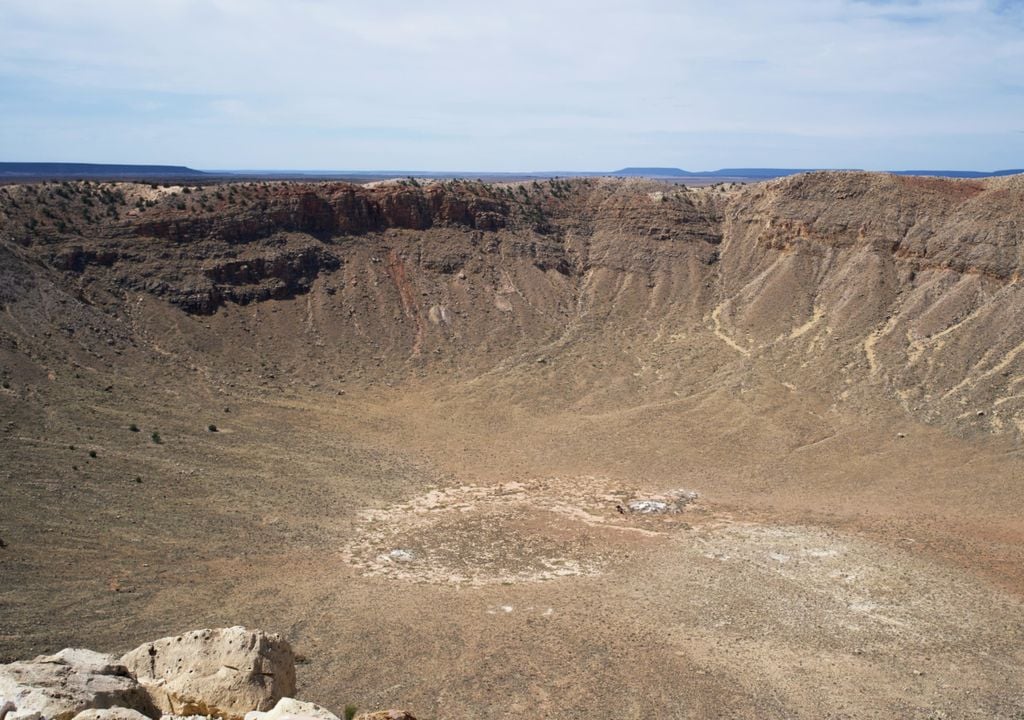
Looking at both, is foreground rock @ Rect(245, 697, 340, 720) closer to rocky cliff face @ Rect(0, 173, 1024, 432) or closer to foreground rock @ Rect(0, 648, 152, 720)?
foreground rock @ Rect(0, 648, 152, 720)

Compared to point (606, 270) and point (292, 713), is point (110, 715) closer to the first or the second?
point (292, 713)

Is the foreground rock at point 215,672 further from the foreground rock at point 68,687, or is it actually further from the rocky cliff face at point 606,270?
the rocky cliff face at point 606,270

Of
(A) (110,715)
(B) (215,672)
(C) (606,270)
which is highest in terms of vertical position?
(C) (606,270)

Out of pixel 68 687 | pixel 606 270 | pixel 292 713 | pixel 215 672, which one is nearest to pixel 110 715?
pixel 68 687

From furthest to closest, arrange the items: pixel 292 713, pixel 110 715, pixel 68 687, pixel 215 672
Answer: pixel 215 672 → pixel 68 687 → pixel 292 713 → pixel 110 715

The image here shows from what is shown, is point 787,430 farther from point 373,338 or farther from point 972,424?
point 373,338

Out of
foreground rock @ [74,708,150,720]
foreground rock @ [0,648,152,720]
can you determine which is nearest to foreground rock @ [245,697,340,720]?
foreground rock @ [74,708,150,720]
